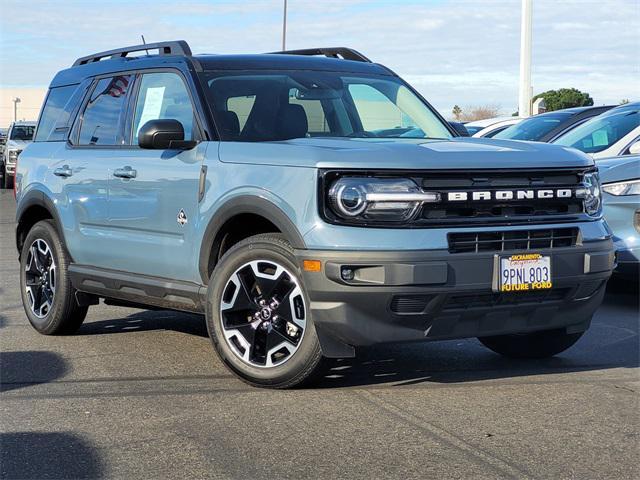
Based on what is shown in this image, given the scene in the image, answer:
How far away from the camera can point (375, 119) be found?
6766mm

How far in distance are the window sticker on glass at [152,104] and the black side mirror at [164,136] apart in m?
0.64

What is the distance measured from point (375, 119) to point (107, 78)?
2.02 m

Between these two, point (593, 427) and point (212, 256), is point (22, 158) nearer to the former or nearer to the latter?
point (212, 256)

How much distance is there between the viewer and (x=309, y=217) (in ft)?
17.3

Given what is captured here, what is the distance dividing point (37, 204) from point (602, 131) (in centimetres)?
564

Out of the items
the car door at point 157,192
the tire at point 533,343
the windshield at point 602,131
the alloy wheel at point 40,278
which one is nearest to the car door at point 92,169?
the car door at point 157,192

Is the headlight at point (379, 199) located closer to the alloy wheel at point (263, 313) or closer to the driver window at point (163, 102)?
the alloy wheel at point (263, 313)

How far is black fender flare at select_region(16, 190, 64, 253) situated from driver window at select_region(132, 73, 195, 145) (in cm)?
103

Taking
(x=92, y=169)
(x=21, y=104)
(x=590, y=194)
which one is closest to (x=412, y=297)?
(x=590, y=194)

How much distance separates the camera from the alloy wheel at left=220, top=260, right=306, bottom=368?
550cm

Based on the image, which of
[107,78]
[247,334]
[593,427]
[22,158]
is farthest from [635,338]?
[22,158]

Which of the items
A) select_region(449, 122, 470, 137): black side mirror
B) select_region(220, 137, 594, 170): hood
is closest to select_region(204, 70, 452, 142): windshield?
select_region(449, 122, 470, 137): black side mirror

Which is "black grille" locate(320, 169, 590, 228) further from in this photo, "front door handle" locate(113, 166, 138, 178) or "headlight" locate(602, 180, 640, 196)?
"headlight" locate(602, 180, 640, 196)

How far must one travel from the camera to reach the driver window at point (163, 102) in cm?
648
